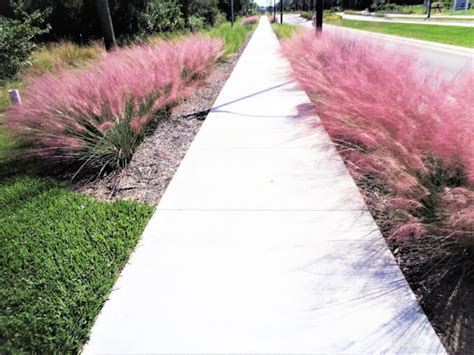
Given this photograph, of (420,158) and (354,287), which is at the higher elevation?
(420,158)

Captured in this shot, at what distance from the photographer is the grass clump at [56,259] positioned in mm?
2525

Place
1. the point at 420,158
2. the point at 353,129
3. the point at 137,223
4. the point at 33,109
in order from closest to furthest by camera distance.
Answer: the point at 420,158, the point at 137,223, the point at 353,129, the point at 33,109

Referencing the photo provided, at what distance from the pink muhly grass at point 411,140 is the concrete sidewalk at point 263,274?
368 mm

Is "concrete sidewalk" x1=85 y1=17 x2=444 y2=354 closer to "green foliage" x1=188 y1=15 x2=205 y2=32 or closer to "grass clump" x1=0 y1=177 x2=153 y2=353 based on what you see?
"grass clump" x1=0 y1=177 x2=153 y2=353

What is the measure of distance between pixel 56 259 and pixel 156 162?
7.78ft

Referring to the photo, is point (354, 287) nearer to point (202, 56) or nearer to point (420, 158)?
point (420, 158)

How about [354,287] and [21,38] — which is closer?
[354,287]

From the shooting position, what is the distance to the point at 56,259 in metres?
3.24

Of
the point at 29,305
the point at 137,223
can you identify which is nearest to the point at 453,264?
the point at 137,223

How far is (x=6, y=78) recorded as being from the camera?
1130cm

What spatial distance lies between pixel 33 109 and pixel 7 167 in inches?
36.4

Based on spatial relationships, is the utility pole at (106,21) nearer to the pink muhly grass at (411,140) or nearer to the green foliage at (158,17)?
the pink muhly grass at (411,140)

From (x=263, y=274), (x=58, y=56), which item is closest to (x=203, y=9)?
(x=58, y=56)

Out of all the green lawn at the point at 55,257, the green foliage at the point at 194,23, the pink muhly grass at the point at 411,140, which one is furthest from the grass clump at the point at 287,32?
the green lawn at the point at 55,257
